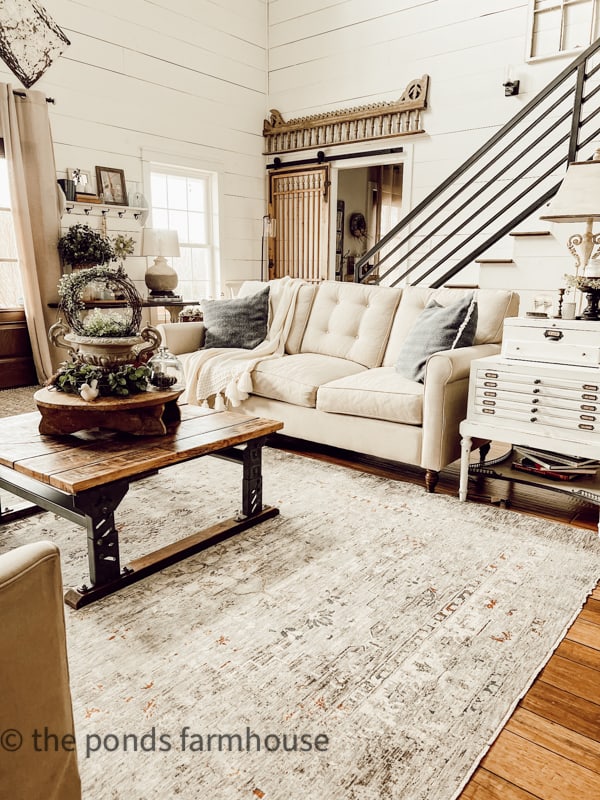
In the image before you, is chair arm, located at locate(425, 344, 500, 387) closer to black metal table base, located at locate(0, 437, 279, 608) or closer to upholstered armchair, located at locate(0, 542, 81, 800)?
black metal table base, located at locate(0, 437, 279, 608)

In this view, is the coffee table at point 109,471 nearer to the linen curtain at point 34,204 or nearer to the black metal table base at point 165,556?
the black metal table base at point 165,556

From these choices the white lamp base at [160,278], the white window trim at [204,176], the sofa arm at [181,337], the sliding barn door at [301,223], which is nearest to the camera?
the sofa arm at [181,337]

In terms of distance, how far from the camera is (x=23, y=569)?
2.62 ft

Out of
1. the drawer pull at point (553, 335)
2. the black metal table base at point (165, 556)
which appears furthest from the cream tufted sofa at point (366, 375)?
the black metal table base at point (165, 556)

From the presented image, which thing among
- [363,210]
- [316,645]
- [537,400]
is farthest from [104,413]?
[363,210]

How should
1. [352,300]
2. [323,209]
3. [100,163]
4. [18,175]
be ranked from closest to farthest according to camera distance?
[352,300] → [18,175] → [100,163] → [323,209]

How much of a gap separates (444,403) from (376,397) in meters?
0.35

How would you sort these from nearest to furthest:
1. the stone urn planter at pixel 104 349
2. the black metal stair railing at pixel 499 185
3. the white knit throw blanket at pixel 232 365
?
the stone urn planter at pixel 104 349 → the white knit throw blanket at pixel 232 365 → the black metal stair railing at pixel 499 185

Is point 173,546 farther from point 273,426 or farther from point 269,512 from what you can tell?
point 273,426

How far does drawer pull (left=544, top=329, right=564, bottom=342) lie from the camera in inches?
98.7

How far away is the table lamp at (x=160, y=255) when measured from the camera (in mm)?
5438

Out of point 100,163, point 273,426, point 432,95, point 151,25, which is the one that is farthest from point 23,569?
point 151,25

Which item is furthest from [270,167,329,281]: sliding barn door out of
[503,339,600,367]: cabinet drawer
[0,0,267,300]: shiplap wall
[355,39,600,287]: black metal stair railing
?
[503,339,600,367]: cabinet drawer

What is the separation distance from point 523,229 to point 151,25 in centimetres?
416
